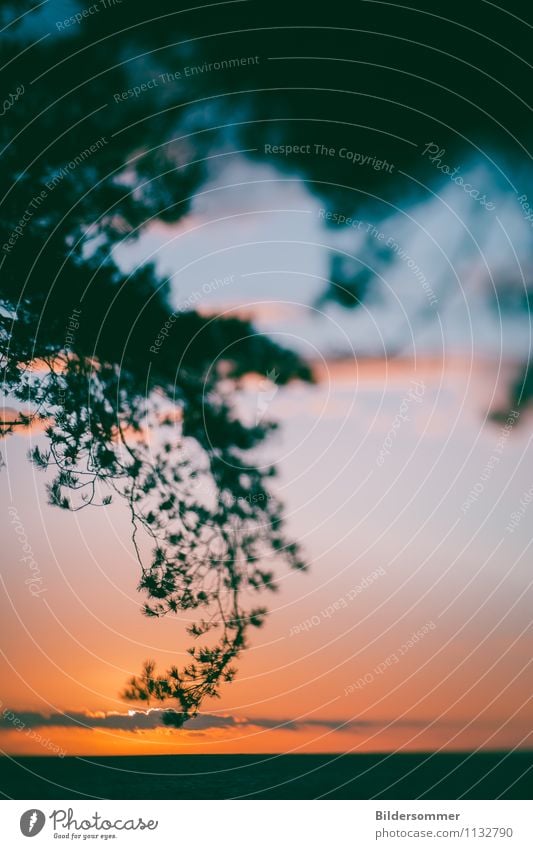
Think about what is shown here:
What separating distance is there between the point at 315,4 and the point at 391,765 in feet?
17.4

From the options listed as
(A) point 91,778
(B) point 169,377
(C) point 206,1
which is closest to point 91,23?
(C) point 206,1

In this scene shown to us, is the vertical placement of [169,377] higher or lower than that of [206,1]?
lower

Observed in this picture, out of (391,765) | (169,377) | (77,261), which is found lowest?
(391,765)

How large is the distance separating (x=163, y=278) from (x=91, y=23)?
184 centimetres

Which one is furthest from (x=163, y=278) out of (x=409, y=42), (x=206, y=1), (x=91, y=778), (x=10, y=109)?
(x=91, y=778)

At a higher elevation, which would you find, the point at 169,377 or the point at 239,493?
the point at 169,377

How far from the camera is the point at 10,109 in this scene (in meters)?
5.58

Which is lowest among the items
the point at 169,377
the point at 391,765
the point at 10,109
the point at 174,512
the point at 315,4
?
the point at 391,765

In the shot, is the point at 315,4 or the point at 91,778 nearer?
the point at 91,778

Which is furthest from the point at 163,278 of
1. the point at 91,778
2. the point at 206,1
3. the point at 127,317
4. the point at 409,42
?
the point at 91,778

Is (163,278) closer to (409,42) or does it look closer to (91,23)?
(91,23)

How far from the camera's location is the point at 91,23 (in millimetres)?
5656

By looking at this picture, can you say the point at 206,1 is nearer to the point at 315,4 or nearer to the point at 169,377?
the point at 315,4

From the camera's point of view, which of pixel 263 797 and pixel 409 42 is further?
pixel 409 42
